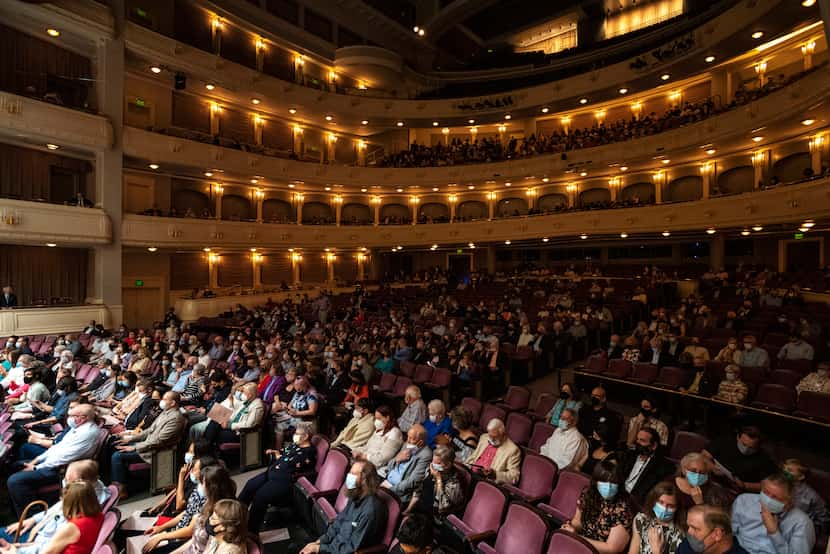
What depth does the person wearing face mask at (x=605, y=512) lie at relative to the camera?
9.85 feet

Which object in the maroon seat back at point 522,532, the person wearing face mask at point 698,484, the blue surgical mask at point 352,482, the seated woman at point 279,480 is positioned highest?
the person wearing face mask at point 698,484

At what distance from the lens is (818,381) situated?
6.05m

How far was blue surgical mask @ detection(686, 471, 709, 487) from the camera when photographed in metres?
3.22

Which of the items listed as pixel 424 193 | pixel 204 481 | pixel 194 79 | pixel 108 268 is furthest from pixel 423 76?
pixel 204 481

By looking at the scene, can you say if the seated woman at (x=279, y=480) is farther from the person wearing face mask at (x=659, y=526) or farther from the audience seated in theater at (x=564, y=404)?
the person wearing face mask at (x=659, y=526)

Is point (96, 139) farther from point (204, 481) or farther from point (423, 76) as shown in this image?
point (423, 76)

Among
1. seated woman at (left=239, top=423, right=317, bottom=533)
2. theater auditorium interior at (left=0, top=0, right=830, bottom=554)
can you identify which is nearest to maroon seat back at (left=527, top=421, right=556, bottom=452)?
theater auditorium interior at (left=0, top=0, right=830, bottom=554)

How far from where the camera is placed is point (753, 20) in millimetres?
12891

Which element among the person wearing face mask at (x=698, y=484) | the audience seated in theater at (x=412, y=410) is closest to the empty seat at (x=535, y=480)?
the person wearing face mask at (x=698, y=484)

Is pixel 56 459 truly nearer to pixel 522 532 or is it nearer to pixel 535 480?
pixel 522 532

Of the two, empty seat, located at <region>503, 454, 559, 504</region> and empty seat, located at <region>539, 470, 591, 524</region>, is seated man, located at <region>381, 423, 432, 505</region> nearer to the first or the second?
empty seat, located at <region>503, 454, 559, 504</region>

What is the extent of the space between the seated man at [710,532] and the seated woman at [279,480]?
3.29 metres

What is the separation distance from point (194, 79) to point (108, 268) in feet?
25.7

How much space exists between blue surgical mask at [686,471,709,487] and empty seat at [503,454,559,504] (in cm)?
104
